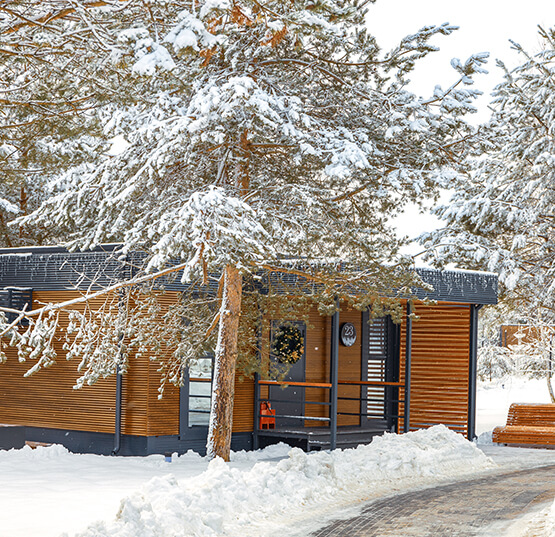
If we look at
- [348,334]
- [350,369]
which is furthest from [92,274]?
[350,369]

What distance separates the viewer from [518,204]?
1842 cm

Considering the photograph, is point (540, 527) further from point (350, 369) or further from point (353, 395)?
point (353, 395)

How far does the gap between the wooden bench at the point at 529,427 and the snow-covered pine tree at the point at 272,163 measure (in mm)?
5559

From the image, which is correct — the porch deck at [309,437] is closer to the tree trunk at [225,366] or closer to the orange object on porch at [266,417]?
the orange object on porch at [266,417]

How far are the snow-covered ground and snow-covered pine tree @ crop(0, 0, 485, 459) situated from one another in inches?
67.0

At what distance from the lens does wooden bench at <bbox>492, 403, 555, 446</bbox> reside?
15.3 m

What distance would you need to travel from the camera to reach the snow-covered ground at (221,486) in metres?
7.16

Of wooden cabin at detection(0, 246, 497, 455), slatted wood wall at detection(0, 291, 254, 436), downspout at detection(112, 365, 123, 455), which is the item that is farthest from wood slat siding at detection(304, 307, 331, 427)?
downspout at detection(112, 365, 123, 455)

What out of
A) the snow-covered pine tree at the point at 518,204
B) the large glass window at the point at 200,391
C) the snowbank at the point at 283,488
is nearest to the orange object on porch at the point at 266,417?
the large glass window at the point at 200,391

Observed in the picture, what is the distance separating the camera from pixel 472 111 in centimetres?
1070

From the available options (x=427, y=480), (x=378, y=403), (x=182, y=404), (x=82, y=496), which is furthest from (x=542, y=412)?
(x=82, y=496)

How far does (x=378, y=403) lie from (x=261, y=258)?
27.2 ft

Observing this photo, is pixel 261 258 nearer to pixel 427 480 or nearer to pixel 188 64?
pixel 188 64

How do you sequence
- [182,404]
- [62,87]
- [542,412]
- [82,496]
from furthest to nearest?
1. [542,412]
2. [182,404]
3. [82,496]
4. [62,87]
